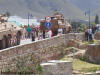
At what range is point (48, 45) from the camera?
2986 cm

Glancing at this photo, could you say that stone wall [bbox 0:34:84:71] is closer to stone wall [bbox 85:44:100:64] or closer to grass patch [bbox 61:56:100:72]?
grass patch [bbox 61:56:100:72]

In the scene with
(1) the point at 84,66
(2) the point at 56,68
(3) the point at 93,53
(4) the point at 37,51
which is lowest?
(1) the point at 84,66

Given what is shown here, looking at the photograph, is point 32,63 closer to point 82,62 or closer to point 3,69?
point 3,69

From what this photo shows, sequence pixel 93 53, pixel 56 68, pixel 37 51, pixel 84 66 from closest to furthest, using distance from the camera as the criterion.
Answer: pixel 56 68, pixel 37 51, pixel 84 66, pixel 93 53

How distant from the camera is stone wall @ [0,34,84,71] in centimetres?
2130

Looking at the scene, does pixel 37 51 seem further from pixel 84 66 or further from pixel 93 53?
pixel 93 53

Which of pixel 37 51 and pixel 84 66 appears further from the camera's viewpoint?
pixel 84 66

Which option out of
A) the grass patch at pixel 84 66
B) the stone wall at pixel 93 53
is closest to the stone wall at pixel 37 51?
the grass patch at pixel 84 66

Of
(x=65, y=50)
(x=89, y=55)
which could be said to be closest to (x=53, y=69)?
(x=89, y=55)

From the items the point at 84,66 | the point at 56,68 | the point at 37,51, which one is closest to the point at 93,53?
the point at 84,66

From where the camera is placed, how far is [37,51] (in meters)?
26.8

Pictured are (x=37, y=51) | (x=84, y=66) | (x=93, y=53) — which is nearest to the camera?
(x=37, y=51)

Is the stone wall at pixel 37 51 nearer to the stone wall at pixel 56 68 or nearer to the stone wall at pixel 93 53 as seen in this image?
the stone wall at pixel 56 68

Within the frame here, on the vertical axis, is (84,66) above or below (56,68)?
below
